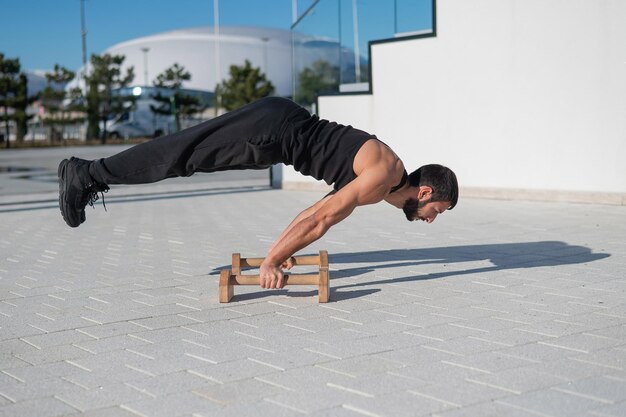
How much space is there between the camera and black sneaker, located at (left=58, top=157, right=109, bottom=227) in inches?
202

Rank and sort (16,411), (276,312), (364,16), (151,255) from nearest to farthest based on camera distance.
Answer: (16,411)
(276,312)
(151,255)
(364,16)

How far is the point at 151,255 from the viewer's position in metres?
7.05

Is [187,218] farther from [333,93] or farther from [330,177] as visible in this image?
[330,177]

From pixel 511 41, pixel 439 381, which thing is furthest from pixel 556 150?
pixel 439 381

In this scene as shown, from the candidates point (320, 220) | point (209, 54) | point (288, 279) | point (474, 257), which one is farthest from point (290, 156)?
point (209, 54)

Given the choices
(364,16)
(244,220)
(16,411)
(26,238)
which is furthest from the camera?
(364,16)

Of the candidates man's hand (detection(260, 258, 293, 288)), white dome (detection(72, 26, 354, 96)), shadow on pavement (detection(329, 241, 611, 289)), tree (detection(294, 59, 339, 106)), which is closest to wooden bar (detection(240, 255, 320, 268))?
shadow on pavement (detection(329, 241, 611, 289))

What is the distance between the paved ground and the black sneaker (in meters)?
0.57

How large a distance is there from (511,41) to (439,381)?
27.6 ft

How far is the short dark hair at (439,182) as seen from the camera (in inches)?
191

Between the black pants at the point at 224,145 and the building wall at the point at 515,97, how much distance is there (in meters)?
6.33

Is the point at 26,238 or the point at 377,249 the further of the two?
the point at 26,238

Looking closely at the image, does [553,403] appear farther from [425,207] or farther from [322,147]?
[322,147]

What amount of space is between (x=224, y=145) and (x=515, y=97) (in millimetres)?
6935
